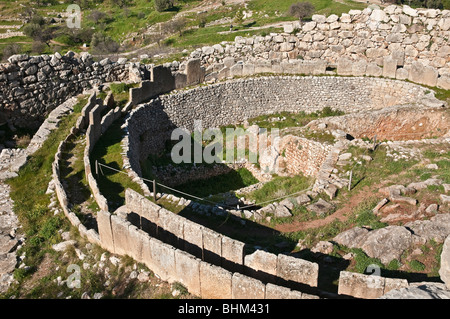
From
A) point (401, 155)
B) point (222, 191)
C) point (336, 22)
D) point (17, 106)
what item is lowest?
point (222, 191)

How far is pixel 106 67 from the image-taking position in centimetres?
2173

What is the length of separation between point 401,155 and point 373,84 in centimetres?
770

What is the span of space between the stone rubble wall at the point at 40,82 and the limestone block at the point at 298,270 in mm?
13509

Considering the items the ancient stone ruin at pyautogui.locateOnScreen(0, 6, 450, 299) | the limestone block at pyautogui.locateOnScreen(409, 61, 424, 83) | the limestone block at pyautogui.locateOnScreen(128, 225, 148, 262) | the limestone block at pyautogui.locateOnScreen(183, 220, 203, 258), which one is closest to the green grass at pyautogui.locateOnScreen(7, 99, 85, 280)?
the ancient stone ruin at pyautogui.locateOnScreen(0, 6, 450, 299)

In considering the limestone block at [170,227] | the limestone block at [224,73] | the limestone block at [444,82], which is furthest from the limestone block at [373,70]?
the limestone block at [170,227]

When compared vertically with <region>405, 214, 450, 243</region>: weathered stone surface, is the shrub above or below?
above

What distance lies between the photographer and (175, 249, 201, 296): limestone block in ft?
32.7

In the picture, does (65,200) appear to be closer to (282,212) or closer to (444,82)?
(282,212)

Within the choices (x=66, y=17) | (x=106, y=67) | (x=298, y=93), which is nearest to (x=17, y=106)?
(x=106, y=67)

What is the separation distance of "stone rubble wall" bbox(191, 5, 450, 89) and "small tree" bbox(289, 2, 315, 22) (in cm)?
1452

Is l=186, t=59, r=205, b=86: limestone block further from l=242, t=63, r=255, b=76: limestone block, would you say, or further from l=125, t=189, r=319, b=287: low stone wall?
l=125, t=189, r=319, b=287: low stone wall

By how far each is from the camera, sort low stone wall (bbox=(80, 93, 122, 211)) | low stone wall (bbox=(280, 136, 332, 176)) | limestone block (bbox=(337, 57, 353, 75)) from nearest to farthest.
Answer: low stone wall (bbox=(80, 93, 122, 211))
low stone wall (bbox=(280, 136, 332, 176))
limestone block (bbox=(337, 57, 353, 75))

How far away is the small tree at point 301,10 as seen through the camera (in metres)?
40.6
